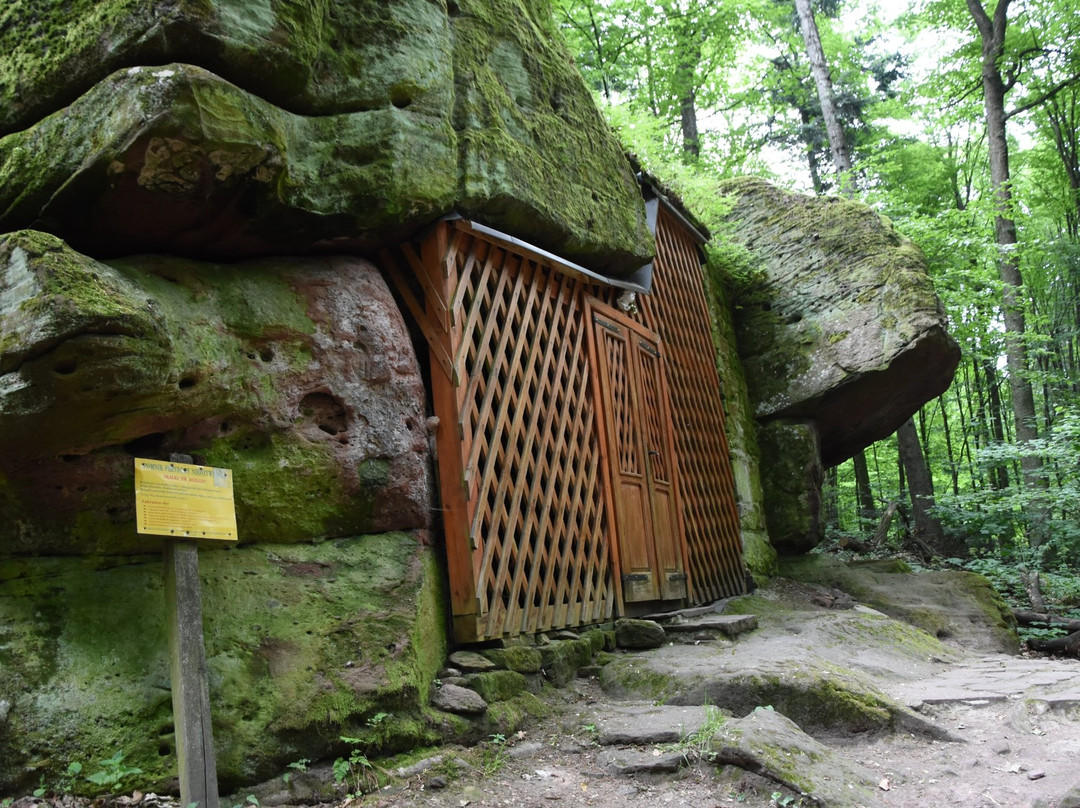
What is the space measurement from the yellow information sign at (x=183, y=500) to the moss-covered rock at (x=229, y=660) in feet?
1.50

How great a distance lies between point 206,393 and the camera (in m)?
3.73

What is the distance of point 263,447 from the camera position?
13.5ft

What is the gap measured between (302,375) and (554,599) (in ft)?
7.91

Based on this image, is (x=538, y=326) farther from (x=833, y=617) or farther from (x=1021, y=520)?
(x=1021, y=520)

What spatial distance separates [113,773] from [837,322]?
951 cm

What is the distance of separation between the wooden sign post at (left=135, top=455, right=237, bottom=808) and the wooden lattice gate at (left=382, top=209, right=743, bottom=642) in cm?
169

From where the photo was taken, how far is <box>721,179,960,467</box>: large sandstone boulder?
9727 millimetres

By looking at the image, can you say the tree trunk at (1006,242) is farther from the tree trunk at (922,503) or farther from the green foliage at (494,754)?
the green foliage at (494,754)

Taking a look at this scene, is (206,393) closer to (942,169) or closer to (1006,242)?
(1006,242)

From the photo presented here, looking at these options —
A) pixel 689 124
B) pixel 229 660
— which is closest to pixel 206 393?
pixel 229 660

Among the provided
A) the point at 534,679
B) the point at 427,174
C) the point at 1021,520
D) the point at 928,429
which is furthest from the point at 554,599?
the point at 928,429

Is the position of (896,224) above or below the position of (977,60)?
below

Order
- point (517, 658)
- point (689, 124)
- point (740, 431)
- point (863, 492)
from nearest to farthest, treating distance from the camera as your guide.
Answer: point (517, 658) → point (740, 431) → point (863, 492) → point (689, 124)

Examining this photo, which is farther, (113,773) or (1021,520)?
(1021,520)
